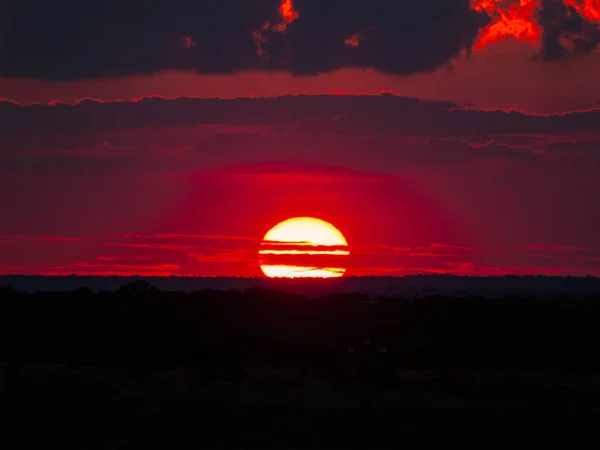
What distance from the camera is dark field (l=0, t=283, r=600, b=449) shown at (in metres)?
30.6

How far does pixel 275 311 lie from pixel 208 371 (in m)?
16.5

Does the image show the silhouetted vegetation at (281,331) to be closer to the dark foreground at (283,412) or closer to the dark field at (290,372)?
the dark field at (290,372)

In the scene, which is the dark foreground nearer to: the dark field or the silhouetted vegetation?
the dark field

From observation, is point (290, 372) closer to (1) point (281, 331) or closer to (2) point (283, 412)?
(1) point (281, 331)

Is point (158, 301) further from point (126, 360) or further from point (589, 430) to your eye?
point (589, 430)

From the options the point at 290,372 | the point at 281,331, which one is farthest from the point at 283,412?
the point at 281,331

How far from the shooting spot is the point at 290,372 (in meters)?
44.3

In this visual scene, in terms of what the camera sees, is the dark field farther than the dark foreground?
Yes

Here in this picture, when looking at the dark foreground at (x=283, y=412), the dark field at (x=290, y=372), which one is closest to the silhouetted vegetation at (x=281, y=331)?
the dark field at (x=290, y=372)

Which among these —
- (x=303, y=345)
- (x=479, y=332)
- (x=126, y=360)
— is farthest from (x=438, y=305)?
(x=126, y=360)

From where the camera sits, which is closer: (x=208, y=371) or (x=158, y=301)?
(x=208, y=371)

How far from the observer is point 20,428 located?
30297mm

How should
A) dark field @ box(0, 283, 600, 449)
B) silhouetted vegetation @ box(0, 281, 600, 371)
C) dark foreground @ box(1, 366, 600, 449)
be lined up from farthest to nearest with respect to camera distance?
1. silhouetted vegetation @ box(0, 281, 600, 371)
2. dark field @ box(0, 283, 600, 449)
3. dark foreground @ box(1, 366, 600, 449)

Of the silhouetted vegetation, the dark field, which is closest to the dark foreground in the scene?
the dark field
